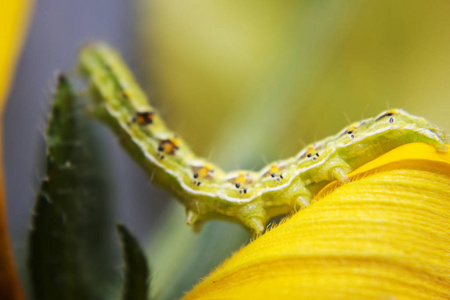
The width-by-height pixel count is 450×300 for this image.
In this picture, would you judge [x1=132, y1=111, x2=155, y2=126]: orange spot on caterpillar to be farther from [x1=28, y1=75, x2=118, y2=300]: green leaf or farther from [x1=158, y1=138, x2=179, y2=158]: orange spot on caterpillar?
[x1=28, y1=75, x2=118, y2=300]: green leaf

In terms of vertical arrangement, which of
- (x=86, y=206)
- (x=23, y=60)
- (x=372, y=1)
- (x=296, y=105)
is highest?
(x=23, y=60)

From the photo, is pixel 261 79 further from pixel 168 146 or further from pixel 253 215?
pixel 253 215

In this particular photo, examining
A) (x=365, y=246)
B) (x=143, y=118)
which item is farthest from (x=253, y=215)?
(x=143, y=118)

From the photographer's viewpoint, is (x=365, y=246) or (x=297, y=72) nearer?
(x=365, y=246)

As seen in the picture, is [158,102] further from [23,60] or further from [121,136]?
[23,60]

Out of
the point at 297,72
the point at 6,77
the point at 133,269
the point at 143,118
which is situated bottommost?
the point at 133,269

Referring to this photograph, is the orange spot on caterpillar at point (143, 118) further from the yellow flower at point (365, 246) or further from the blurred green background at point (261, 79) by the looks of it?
the yellow flower at point (365, 246)

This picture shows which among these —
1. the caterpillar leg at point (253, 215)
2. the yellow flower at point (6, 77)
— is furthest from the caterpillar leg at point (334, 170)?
the yellow flower at point (6, 77)

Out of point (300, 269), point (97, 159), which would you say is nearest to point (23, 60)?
point (97, 159)
